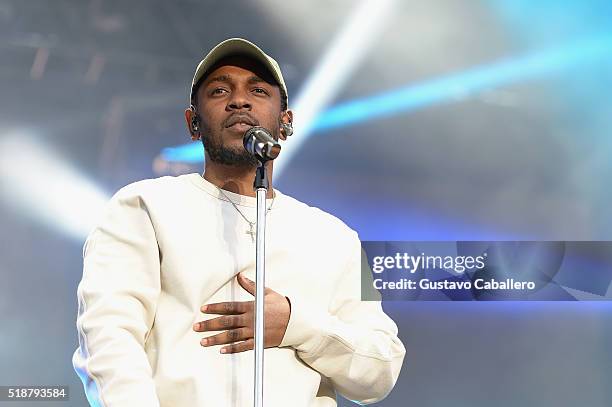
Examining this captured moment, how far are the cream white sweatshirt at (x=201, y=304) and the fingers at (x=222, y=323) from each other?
0.02 metres

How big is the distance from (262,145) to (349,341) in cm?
56

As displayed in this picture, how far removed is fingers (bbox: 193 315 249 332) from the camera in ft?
6.22

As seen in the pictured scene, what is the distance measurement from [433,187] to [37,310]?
5.27 ft

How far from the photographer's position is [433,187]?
11.1 feet

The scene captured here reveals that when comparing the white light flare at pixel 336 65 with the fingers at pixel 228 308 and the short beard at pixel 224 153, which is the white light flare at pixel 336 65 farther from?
the fingers at pixel 228 308

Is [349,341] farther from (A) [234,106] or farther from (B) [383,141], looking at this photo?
(B) [383,141]

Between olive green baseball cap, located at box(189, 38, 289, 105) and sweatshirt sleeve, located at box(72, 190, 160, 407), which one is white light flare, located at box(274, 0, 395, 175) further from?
sweatshirt sleeve, located at box(72, 190, 160, 407)

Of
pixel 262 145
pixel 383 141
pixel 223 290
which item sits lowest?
pixel 223 290

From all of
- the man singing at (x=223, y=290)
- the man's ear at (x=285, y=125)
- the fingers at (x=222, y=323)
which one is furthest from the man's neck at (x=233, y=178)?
the fingers at (x=222, y=323)

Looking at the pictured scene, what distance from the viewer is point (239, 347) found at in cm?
192

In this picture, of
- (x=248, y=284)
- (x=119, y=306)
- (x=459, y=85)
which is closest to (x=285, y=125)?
(x=248, y=284)

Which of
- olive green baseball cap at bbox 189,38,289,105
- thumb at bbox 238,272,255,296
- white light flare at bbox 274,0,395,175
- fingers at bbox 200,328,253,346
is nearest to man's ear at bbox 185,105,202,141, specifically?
olive green baseball cap at bbox 189,38,289,105

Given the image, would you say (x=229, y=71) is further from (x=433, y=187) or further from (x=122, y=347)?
(x=433, y=187)

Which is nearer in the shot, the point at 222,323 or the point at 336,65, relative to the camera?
the point at 222,323
